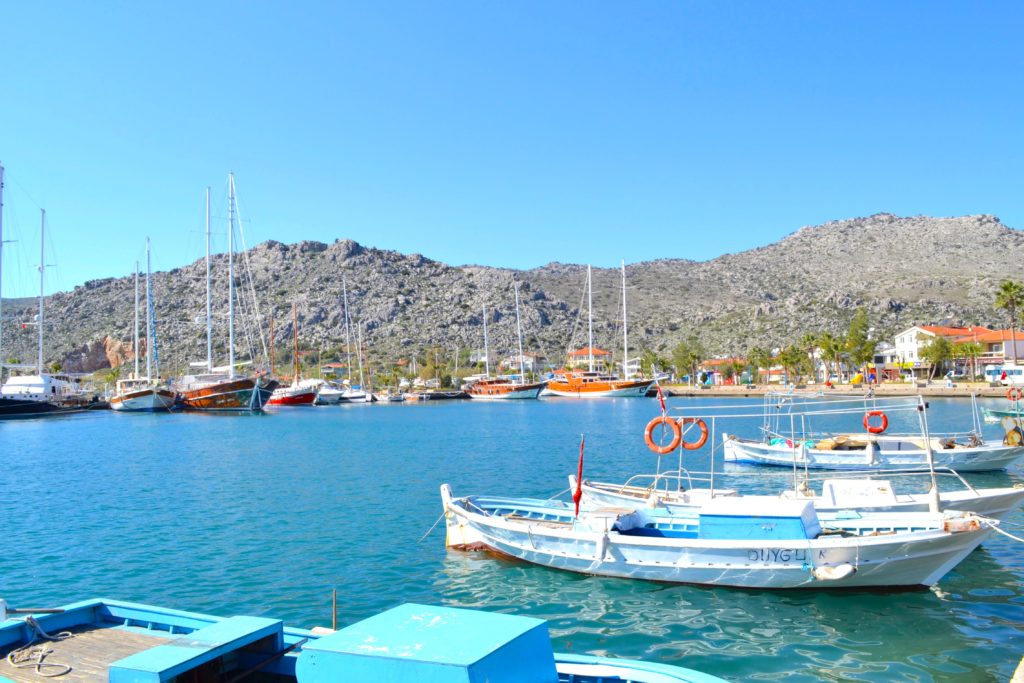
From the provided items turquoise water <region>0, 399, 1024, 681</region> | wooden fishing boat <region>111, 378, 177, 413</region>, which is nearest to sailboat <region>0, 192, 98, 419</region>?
wooden fishing boat <region>111, 378, 177, 413</region>

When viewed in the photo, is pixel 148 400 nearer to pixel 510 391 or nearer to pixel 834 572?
pixel 510 391

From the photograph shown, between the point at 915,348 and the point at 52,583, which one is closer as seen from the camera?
the point at 52,583

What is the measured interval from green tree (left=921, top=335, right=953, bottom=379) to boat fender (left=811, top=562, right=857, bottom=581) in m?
108

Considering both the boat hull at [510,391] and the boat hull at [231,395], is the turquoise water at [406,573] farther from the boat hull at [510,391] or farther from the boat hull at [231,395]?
the boat hull at [510,391]

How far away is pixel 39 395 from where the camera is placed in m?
87.8

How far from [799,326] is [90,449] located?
137975 millimetres

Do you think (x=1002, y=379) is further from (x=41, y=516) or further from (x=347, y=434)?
(x=41, y=516)

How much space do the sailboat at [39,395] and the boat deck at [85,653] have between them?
88280 mm

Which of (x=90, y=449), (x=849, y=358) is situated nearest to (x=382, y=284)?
(x=849, y=358)

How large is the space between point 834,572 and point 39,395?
3785 inches

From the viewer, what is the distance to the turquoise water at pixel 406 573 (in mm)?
12617

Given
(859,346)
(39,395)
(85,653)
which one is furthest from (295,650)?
(859,346)

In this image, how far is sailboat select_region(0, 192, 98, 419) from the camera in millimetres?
83562

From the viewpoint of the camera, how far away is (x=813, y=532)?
15.4 meters
